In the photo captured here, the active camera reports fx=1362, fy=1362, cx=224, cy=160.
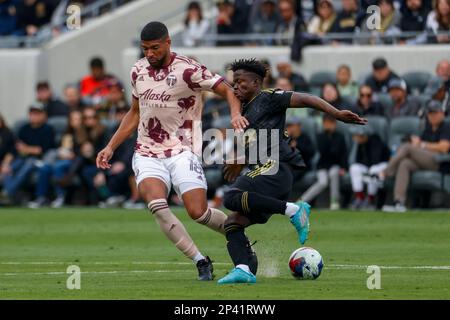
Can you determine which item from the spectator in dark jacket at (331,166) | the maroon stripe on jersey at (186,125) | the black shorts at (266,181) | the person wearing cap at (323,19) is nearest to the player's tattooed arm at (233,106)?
the maroon stripe on jersey at (186,125)

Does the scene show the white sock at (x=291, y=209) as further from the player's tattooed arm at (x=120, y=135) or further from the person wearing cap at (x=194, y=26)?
the person wearing cap at (x=194, y=26)

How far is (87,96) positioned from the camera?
27.8m

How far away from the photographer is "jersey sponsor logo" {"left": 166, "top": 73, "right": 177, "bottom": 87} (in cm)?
1358

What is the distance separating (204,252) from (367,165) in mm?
6928

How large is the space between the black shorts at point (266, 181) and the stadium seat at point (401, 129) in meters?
10.3

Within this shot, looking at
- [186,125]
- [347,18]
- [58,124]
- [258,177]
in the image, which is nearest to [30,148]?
[58,124]

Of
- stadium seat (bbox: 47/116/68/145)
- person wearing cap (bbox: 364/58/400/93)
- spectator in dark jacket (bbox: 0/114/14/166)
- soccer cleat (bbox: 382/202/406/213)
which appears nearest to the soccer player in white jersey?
soccer cleat (bbox: 382/202/406/213)

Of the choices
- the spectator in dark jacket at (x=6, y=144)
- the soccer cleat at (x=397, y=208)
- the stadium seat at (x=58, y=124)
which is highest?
the stadium seat at (x=58, y=124)

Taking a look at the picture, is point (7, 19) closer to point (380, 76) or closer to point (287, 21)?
point (287, 21)

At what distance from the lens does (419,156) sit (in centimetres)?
2272

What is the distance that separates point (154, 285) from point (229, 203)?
1.06m

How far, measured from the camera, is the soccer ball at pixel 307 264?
13312mm

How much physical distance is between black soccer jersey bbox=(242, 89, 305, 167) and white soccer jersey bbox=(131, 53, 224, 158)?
0.57 meters
